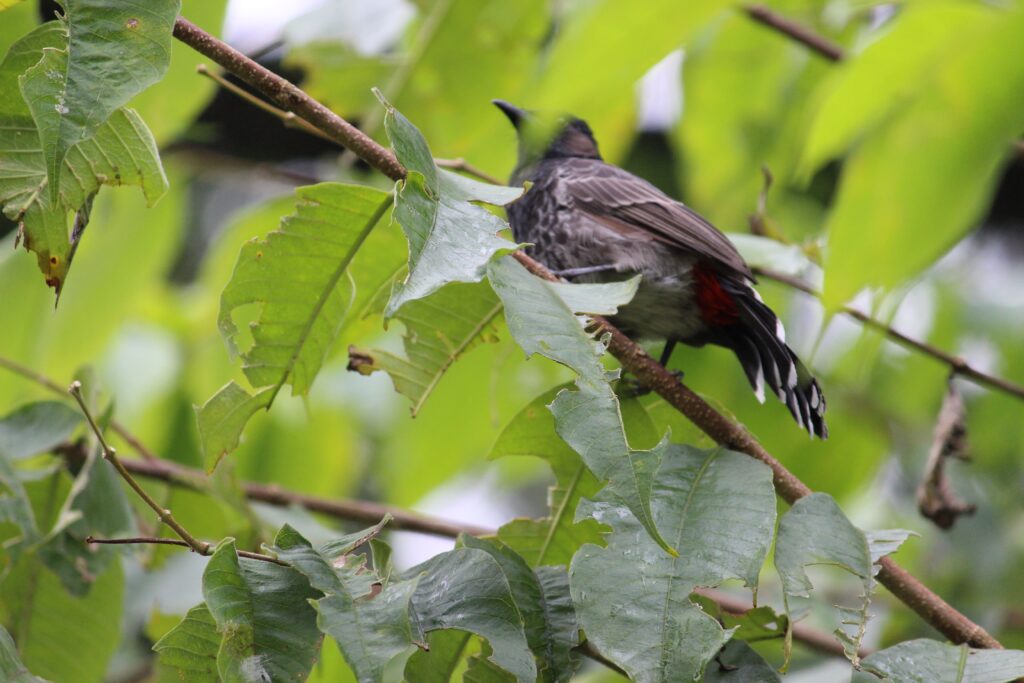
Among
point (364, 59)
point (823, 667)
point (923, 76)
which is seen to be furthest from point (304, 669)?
point (364, 59)

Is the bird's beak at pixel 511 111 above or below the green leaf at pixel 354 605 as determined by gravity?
above

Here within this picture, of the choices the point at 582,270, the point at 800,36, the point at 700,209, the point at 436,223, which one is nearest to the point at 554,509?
the point at 436,223

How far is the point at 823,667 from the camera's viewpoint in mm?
2641

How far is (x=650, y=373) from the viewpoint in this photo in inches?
68.9

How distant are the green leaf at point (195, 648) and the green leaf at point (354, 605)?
15 cm

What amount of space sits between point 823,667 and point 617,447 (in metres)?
1.63

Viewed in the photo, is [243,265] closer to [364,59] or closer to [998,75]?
[998,75]

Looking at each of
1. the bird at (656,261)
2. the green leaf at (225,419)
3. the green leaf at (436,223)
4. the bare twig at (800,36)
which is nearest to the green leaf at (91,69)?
the green leaf at (436,223)

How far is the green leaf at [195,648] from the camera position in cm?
144

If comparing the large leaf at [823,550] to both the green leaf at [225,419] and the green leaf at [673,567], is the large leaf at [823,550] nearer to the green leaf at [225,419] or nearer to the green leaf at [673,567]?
the green leaf at [673,567]

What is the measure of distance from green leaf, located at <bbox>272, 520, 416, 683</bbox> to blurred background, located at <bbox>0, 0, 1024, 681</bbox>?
71 centimetres

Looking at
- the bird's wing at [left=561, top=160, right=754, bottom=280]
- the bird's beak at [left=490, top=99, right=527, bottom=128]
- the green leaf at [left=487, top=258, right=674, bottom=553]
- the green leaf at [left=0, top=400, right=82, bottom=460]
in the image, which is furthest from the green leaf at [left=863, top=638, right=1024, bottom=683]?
the bird's beak at [left=490, top=99, right=527, bottom=128]

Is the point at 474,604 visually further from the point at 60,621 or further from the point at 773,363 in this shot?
the point at 773,363

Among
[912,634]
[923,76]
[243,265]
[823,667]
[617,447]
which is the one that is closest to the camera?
[617,447]
